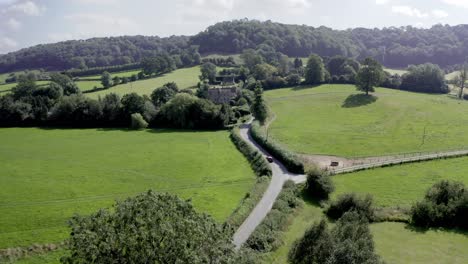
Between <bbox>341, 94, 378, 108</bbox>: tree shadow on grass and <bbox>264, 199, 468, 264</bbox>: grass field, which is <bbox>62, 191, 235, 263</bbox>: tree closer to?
<bbox>264, 199, 468, 264</bbox>: grass field

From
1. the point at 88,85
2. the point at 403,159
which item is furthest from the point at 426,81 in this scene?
the point at 88,85

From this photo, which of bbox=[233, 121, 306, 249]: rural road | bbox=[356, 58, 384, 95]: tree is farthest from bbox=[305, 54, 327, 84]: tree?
bbox=[233, 121, 306, 249]: rural road

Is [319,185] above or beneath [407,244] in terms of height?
above

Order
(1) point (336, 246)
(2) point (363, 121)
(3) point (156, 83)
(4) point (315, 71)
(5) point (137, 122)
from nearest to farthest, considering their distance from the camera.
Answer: (1) point (336, 246), (5) point (137, 122), (2) point (363, 121), (4) point (315, 71), (3) point (156, 83)

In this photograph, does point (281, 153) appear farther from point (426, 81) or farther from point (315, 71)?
point (426, 81)

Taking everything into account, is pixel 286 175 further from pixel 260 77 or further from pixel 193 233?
pixel 260 77

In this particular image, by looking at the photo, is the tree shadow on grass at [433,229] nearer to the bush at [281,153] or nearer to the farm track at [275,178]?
the farm track at [275,178]

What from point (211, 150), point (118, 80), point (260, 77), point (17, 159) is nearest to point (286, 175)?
point (211, 150)

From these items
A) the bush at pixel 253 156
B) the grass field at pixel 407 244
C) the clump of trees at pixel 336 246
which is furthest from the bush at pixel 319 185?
the clump of trees at pixel 336 246
